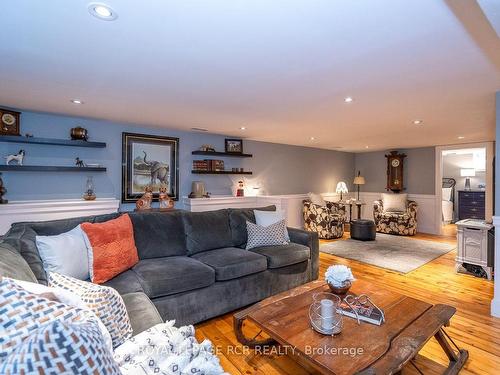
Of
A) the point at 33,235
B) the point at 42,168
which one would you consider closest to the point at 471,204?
the point at 33,235

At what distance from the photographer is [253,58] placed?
1.94 m

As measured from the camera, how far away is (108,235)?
7.37 ft

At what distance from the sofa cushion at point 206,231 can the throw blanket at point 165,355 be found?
170 cm

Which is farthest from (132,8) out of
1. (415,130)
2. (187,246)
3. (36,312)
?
(415,130)

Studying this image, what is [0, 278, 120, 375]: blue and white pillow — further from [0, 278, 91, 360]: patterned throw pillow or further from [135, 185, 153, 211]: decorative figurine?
[135, 185, 153, 211]: decorative figurine

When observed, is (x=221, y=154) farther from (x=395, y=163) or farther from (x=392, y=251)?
(x=395, y=163)

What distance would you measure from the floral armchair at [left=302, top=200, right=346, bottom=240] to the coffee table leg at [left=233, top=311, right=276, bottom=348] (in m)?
3.92

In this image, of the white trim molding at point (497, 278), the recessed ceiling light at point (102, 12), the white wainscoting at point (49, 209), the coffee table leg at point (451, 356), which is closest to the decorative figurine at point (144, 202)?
the white wainscoting at point (49, 209)

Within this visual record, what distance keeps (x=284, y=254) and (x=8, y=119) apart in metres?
3.71

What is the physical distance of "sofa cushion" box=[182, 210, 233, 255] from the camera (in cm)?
297

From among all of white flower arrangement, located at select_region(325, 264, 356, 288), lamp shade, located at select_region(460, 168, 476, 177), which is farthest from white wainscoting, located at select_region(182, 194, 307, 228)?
lamp shade, located at select_region(460, 168, 476, 177)

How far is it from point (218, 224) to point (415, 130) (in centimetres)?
371

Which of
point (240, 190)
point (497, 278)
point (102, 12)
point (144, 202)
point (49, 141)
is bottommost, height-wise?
point (497, 278)

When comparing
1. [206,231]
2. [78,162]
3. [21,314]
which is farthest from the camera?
[78,162]
